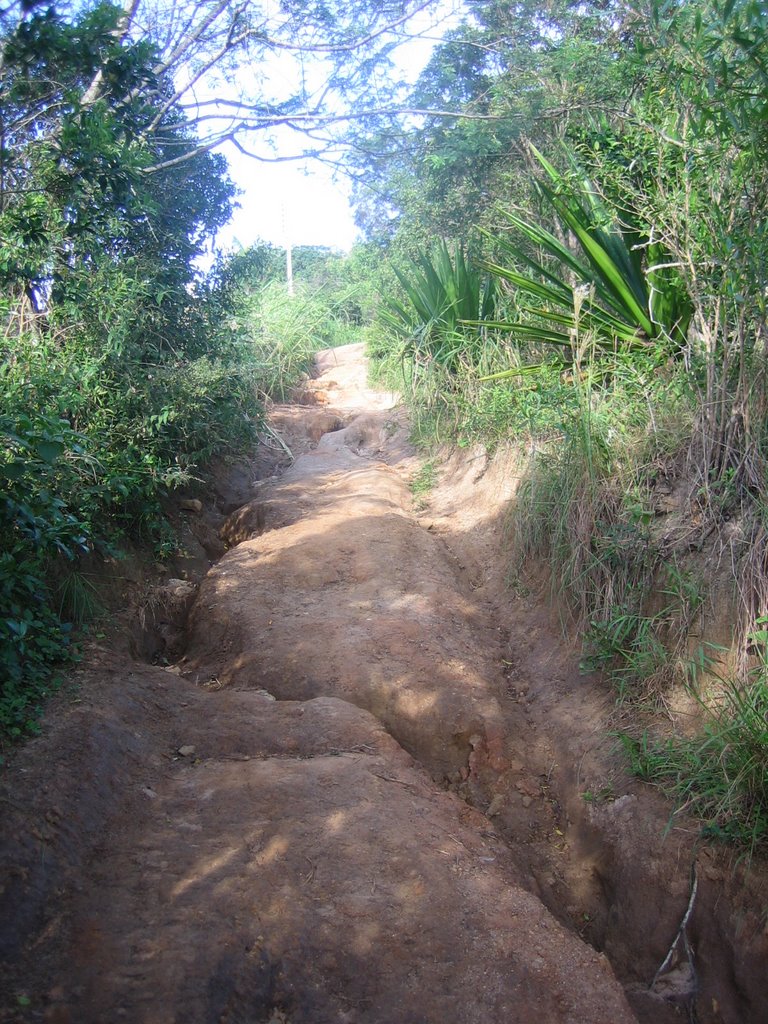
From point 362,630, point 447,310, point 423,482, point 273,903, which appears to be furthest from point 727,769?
point 447,310

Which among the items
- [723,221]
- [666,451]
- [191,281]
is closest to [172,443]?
[191,281]

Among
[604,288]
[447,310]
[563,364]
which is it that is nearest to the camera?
[604,288]

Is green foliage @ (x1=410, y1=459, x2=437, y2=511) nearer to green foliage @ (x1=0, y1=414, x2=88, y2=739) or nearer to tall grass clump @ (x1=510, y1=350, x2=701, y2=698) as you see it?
tall grass clump @ (x1=510, y1=350, x2=701, y2=698)

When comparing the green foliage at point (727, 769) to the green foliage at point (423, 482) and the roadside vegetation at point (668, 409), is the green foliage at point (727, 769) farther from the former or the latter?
the green foliage at point (423, 482)

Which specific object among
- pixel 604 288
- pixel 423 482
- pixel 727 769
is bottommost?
pixel 727 769

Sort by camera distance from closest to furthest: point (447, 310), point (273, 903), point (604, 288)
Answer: point (273, 903) → point (604, 288) → point (447, 310)

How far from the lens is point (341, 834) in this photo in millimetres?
3092

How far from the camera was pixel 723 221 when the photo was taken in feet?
12.6

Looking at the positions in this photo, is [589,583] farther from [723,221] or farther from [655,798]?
[723,221]

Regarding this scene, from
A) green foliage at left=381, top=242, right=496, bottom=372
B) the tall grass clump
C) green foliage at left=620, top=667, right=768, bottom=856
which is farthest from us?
green foliage at left=381, top=242, right=496, bottom=372

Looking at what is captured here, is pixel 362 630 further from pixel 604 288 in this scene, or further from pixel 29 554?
pixel 604 288

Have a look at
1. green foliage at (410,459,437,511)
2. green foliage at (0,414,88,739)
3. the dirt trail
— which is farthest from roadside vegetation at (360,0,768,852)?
green foliage at (0,414,88,739)

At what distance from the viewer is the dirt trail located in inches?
100

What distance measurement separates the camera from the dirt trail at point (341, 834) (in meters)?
2.54
